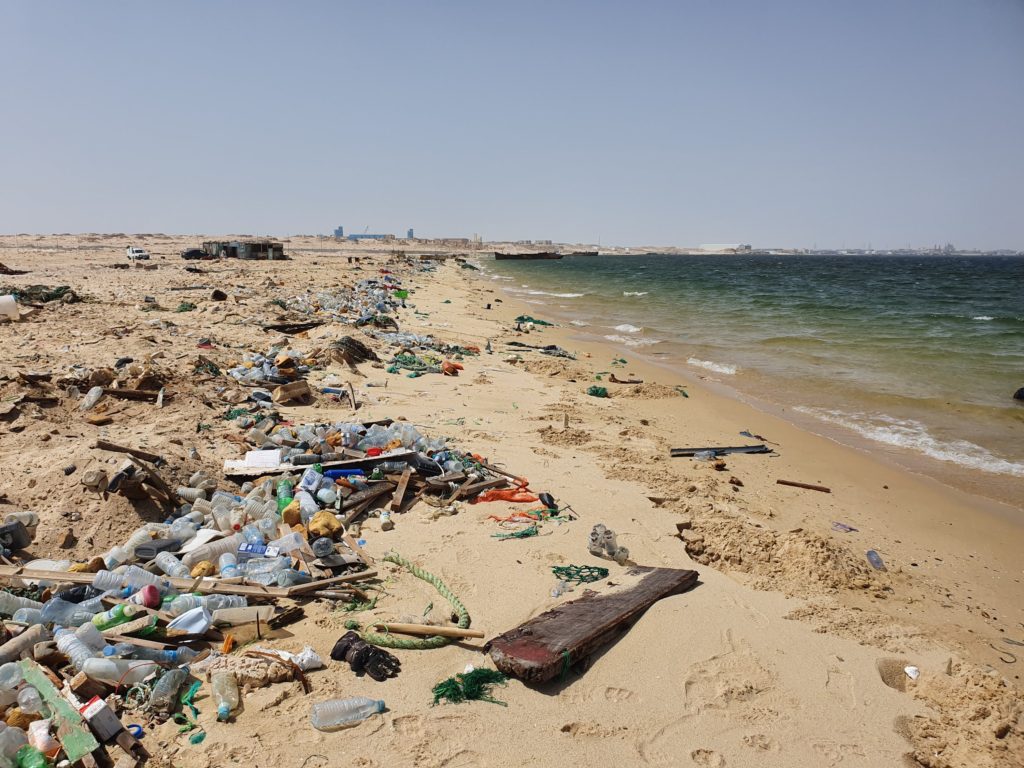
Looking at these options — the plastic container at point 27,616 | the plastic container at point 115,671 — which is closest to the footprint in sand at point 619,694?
the plastic container at point 115,671

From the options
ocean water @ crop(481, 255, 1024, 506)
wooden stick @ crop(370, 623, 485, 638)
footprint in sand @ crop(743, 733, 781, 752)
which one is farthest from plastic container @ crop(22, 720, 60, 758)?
ocean water @ crop(481, 255, 1024, 506)

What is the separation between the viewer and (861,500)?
22.0ft

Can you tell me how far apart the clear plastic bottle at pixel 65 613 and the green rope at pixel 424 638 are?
1606 millimetres

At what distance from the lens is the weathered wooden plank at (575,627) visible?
10.6 ft

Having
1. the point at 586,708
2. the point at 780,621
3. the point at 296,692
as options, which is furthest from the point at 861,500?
the point at 296,692

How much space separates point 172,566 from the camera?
396cm

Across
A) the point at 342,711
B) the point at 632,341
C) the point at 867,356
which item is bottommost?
the point at 342,711

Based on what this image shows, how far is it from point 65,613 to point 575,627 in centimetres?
302

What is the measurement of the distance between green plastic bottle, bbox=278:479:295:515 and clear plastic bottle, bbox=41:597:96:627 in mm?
1626

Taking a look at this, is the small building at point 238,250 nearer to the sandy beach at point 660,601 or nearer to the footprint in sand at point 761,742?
the sandy beach at point 660,601

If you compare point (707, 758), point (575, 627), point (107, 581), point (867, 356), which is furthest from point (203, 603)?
point (867, 356)

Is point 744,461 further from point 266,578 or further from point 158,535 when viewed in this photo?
point 158,535

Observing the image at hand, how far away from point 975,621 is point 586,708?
333cm

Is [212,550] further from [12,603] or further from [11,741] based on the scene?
[11,741]
